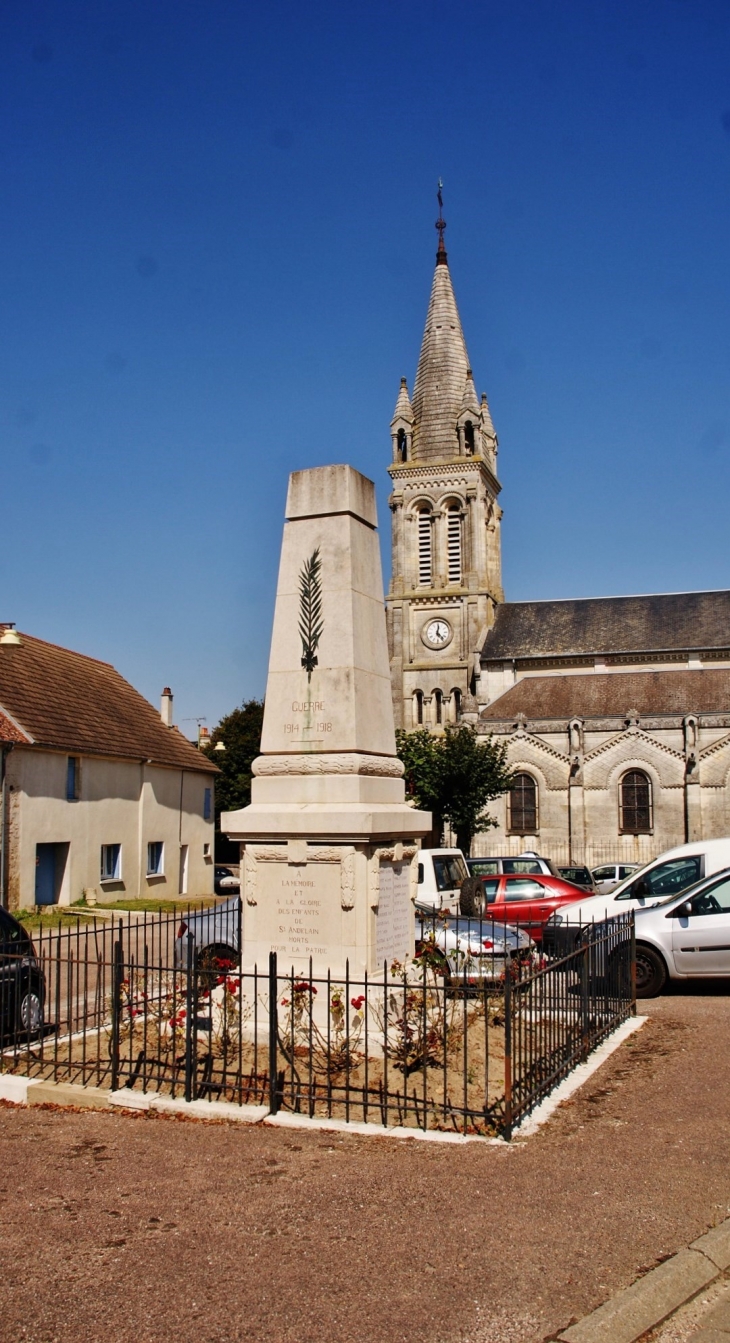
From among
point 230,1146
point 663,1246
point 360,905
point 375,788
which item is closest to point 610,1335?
point 663,1246

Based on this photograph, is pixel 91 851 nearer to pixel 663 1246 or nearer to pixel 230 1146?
pixel 230 1146

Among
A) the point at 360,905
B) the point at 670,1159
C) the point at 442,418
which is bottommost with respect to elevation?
the point at 670,1159

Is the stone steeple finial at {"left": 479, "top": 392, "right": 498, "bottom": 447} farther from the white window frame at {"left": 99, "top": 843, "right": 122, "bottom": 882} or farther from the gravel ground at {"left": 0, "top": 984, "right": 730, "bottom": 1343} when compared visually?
the gravel ground at {"left": 0, "top": 984, "right": 730, "bottom": 1343}

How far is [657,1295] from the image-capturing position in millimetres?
4707

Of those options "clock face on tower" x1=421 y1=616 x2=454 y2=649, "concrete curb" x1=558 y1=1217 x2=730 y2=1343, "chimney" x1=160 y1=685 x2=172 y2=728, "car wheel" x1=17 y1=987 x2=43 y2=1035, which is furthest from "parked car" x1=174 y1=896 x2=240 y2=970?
"clock face on tower" x1=421 y1=616 x2=454 y2=649

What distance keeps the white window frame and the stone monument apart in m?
20.0

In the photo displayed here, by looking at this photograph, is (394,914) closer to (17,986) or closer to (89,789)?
(17,986)

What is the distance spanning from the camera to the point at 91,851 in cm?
2736

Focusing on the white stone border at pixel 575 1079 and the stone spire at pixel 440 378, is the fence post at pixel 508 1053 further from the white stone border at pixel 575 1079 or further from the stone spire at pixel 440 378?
the stone spire at pixel 440 378

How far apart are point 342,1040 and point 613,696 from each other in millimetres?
44179

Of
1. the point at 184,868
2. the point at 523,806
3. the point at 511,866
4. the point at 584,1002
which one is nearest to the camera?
the point at 584,1002

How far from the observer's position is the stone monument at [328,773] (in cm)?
877

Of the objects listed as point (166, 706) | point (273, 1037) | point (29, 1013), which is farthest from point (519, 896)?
point (166, 706)

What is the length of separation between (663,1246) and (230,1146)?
2.82 m
